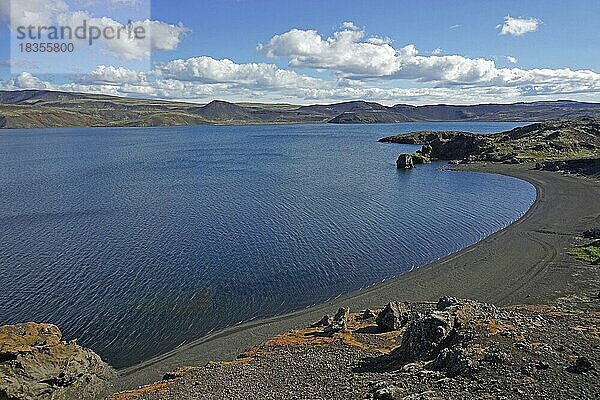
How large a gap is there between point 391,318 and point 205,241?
94.5ft

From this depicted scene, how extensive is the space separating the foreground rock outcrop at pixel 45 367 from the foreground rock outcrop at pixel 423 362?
298 centimetres

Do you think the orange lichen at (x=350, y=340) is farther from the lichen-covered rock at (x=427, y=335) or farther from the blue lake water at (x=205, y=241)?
the blue lake water at (x=205, y=241)

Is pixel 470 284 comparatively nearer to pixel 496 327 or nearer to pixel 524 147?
pixel 496 327

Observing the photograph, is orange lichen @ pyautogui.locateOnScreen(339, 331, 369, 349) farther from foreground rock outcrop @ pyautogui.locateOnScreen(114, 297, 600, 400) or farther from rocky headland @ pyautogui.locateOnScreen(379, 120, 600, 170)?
rocky headland @ pyautogui.locateOnScreen(379, 120, 600, 170)

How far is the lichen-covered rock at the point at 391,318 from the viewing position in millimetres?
31484

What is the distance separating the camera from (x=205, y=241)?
2167 inches

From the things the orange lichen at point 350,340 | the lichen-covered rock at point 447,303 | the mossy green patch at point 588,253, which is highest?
the lichen-covered rock at point 447,303

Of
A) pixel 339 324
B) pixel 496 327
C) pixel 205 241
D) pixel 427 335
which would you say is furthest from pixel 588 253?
pixel 205 241

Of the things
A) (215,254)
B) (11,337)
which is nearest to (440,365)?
(11,337)

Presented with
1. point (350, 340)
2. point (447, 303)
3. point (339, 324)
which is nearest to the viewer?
point (447, 303)

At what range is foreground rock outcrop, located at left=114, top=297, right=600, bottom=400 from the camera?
66.1ft

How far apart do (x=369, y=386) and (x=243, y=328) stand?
15.2 metres

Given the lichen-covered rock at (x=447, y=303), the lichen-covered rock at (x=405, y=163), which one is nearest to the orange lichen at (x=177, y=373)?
the lichen-covered rock at (x=447, y=303)

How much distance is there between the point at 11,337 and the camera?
28.0m
